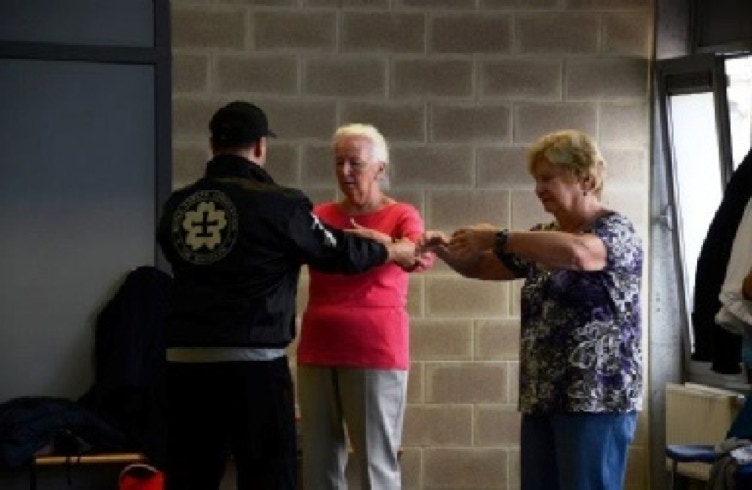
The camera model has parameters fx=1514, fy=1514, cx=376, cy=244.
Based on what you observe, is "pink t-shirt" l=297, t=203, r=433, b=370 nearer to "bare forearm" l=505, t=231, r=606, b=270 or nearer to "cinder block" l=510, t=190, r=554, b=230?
"bare forearm" l=505, t=231, r=606, b=270

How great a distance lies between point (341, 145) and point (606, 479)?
4.97ft

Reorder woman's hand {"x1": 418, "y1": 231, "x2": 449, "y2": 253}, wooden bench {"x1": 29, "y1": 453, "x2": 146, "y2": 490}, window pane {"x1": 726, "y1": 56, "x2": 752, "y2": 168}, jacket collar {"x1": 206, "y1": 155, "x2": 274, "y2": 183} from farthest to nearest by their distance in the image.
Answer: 1. window pane {"x1": 726, "y1": 56, "x2": 752, "y2": 168}
2. wooden bench {"x1": 29, "y1": 453, "x2": 146, "y2": 490}
3. woman's hand {"x1": 418, "y1": 231, "x2": 449, "y2": 253}
4. jacket collar {"x1": 206, "y1": 155, "x2": 274, "y2": 183}

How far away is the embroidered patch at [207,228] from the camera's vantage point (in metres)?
3.99

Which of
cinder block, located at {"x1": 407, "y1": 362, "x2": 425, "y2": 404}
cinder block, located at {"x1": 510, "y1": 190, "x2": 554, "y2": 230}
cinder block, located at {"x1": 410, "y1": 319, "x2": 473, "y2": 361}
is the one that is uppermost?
cinder block, located at {"x1": 510, "y1": 190, "x2": 554, "y2": 230}

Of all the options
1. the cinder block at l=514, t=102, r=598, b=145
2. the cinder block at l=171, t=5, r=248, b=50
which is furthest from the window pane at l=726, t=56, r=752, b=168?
the cinder block at l=171, t=5, r=248, b=50

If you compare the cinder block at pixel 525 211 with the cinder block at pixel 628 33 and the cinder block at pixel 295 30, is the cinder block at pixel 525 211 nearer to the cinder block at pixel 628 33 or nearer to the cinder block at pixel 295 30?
the cinder block at pixel 628 33

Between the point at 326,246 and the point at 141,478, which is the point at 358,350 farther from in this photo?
the point at 141,478

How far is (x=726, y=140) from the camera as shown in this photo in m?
5.93

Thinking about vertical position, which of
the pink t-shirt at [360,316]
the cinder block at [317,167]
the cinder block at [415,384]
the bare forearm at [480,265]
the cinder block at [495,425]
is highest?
the cinder block at [317,167]

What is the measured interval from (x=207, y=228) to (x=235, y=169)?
0.19 meters

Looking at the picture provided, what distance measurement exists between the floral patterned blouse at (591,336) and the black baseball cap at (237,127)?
2.91 ft

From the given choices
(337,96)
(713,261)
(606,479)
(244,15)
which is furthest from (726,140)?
(606,479)

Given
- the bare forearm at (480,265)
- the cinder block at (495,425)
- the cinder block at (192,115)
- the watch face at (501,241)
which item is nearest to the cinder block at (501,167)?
the cinder block at (495,425)

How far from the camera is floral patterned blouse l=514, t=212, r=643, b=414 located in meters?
3.88
